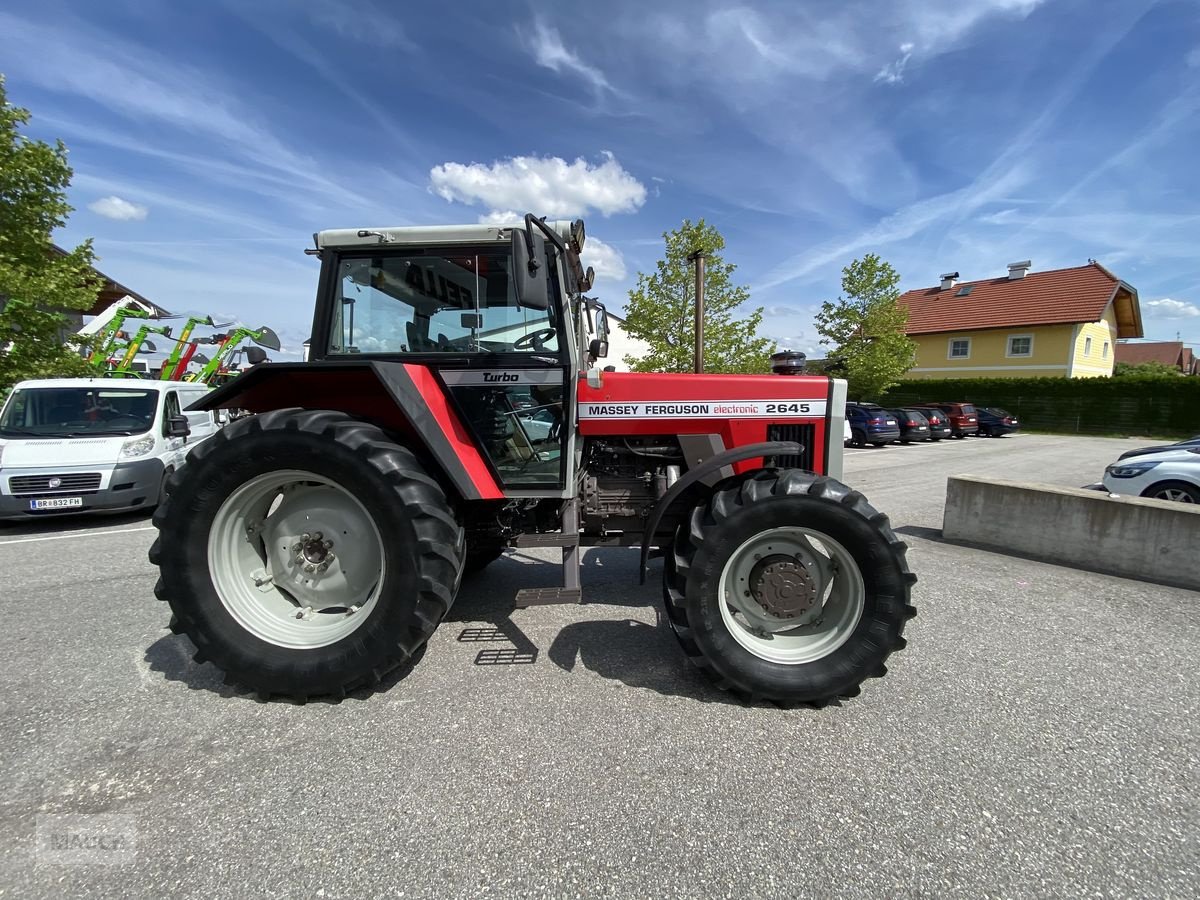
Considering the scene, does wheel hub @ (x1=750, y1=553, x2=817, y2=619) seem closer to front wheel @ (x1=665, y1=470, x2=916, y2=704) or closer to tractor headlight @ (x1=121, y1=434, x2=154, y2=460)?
front wheel @ (x1=665, y1=470, x2=916, y2=704)

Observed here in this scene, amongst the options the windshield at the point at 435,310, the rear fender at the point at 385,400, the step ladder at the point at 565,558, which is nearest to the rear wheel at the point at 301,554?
the rear fender at the point at 385,400

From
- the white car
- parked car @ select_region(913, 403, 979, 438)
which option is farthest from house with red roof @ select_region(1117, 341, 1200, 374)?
the white car

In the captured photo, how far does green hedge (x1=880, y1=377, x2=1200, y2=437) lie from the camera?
20.7 metres

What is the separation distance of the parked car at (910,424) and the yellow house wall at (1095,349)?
45.2 feet

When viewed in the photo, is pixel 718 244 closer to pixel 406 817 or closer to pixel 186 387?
pixel 186 387

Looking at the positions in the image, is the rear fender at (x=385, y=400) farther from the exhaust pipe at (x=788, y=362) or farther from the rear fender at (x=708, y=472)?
the exhaust pipe at (x=788, y=362)

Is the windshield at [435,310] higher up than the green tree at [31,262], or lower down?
lower down

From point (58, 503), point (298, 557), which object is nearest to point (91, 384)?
point (58, 503)

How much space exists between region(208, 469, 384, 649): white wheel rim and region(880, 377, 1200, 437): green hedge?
1166 inches

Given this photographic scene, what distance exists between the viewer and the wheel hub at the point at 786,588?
8.39 feet

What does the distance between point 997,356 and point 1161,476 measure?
26925 millimetres

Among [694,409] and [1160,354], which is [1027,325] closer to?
[694,409]

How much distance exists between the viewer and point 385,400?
9.47 ft

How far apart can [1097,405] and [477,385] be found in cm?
2917
